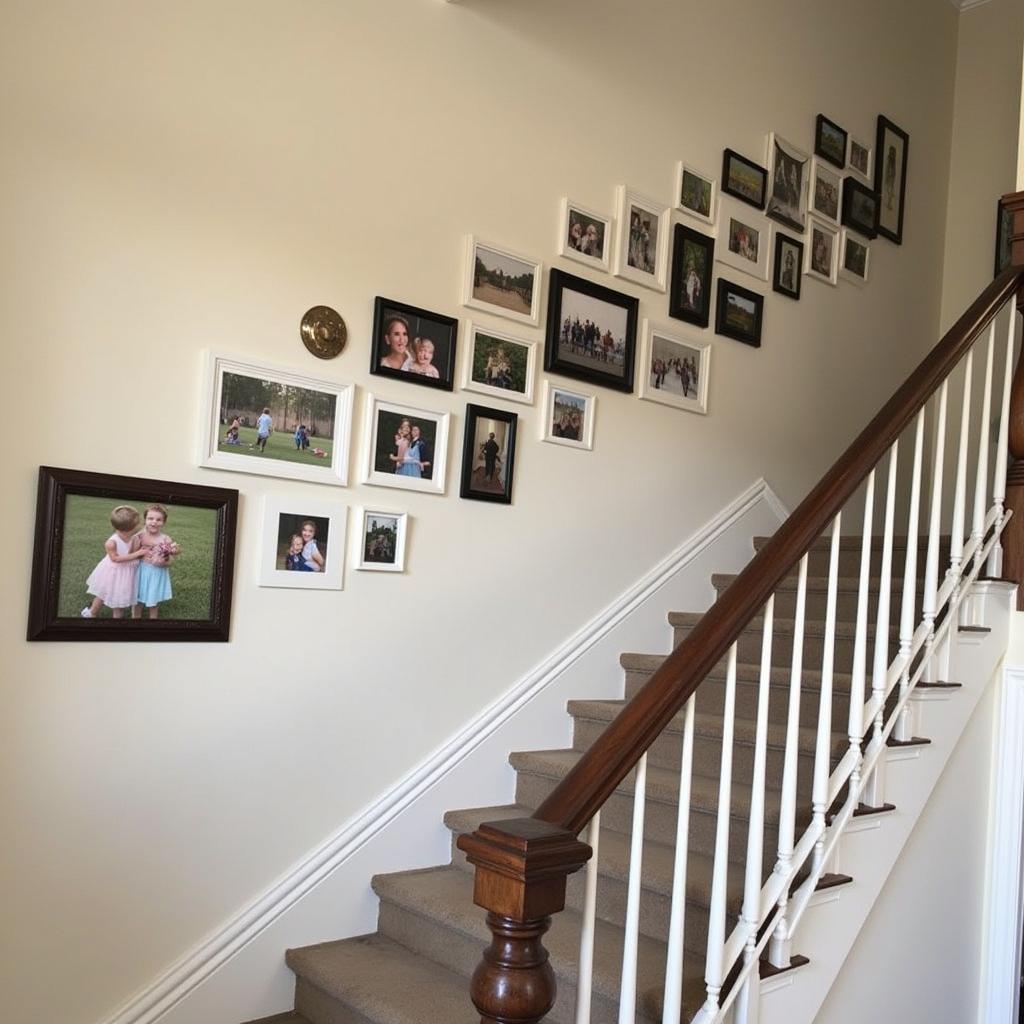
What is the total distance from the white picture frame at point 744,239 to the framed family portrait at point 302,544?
6.83 feet

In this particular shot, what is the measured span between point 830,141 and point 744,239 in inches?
35.6

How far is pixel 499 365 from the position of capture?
3.39 meters

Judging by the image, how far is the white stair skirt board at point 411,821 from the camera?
106 inches

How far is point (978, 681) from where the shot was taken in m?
3.05

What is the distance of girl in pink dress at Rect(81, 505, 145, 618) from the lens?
250 centimetres

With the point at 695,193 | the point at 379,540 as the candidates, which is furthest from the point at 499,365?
the point at 695,193

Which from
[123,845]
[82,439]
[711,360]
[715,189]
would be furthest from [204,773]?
[715,189]

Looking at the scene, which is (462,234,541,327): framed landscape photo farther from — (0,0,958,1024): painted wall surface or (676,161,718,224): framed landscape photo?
(676,161,718,224): framed landscape photo

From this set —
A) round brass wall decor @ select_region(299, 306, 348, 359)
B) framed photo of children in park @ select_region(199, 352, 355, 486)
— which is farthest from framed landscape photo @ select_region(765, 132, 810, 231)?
framed photo of children in park @ select_region(199, 352, 355, 486)

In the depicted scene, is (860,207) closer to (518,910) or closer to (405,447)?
(405,447)

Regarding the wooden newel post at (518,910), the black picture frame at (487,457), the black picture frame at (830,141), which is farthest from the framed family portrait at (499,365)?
the black picture frame at (830,141)

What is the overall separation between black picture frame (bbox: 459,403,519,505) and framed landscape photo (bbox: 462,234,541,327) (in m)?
0.33

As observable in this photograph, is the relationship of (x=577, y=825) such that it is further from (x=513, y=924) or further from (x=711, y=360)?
(x=711, y=360)

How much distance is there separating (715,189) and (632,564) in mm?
1555
